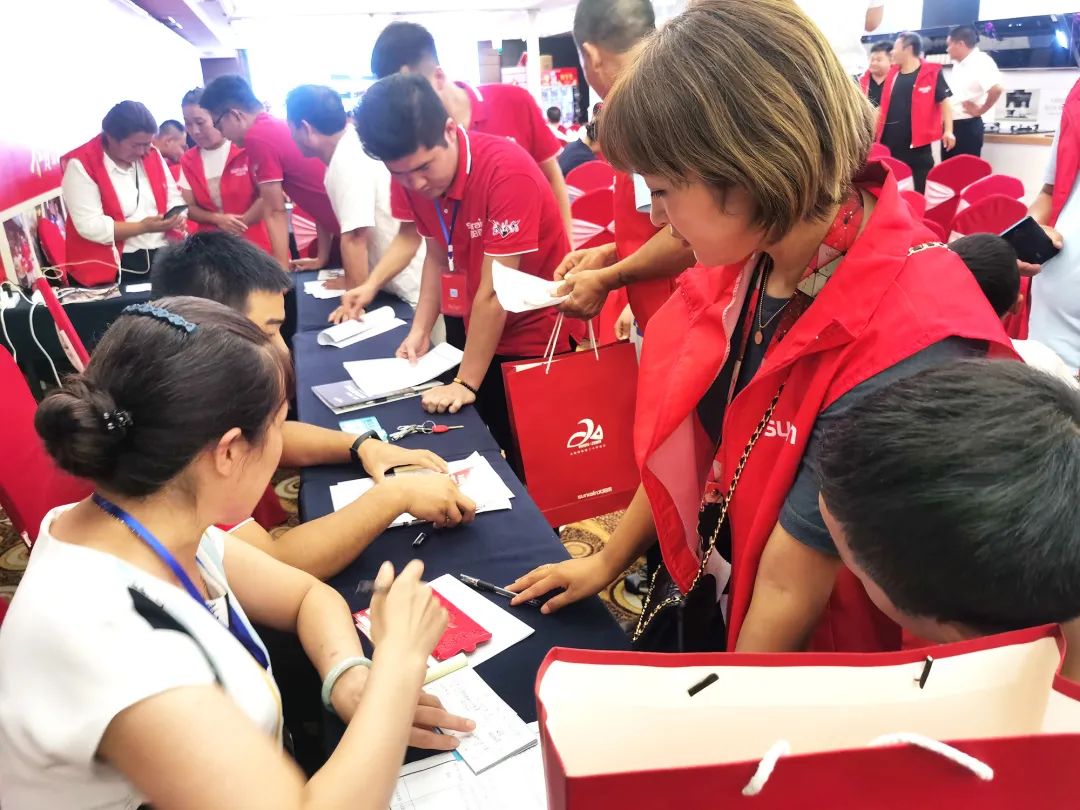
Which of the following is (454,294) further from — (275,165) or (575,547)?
(275,165)

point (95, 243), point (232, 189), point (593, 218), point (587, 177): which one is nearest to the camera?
point (593, 218)

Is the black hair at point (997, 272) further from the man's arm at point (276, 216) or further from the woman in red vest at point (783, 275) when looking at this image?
the man's arm at point (276, 216)

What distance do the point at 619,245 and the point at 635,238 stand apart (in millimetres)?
51

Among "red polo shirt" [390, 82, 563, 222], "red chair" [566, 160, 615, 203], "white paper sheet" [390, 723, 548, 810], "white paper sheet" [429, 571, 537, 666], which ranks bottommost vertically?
"white paper sheet" [390, 723, 548, 810]

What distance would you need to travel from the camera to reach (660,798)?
0.45 metres

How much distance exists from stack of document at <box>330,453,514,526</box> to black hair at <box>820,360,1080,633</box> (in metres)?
0.88

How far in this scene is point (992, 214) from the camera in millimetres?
3066

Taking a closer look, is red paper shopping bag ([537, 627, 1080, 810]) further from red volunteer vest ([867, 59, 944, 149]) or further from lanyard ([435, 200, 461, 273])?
red volunteer vest ([867, 59, 944, 149])

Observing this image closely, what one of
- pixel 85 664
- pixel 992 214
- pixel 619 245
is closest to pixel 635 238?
pixel 619 245

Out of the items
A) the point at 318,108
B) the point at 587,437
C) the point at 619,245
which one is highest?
the point at 318,108

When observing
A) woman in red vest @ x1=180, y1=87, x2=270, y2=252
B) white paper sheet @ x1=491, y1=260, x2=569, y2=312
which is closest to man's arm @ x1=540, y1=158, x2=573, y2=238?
white paper sheet @ x1=491, y1=260, x2=569, y2=312

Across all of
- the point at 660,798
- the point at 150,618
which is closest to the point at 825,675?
the point at 660,798

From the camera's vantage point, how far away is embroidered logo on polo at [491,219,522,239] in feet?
6.78

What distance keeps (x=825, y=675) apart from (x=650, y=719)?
13 cm
